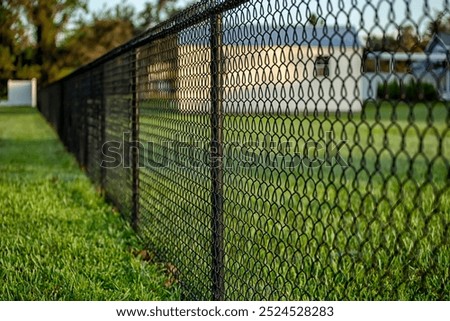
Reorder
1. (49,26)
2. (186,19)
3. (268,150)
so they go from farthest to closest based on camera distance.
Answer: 1. (49,26)
2. (268,150)
3. (186,19)

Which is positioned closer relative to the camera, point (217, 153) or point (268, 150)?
point (217, 153)

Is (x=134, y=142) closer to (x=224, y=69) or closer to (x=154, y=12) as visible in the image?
(x=224, y=69)

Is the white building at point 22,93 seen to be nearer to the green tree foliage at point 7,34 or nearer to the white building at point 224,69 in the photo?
the green tree foliage at point 7,34

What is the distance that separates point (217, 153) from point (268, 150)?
2.60 feet

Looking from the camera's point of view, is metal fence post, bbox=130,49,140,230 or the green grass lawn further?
metal fence post, bbox=130,49,140,230

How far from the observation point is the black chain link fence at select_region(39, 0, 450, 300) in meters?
1.91

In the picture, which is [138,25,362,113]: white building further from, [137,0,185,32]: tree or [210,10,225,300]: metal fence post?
[137,0,185,32]: tree

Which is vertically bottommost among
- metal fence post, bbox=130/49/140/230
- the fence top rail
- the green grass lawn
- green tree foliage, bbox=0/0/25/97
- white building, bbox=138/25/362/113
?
the green grass lawn

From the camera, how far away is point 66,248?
15.5 ft

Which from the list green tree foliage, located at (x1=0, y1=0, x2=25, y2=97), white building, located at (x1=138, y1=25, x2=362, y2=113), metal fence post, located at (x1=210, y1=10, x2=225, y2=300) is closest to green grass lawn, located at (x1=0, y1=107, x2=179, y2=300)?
metal fence post, located at (x1=210, y1=10, x2=225, y2=300)

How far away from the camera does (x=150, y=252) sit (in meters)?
4.83

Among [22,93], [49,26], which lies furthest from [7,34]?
[22,93]

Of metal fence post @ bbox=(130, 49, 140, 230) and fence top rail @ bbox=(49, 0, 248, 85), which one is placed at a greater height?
fence top rail @ bbox=(49, 0, 248, 85)
